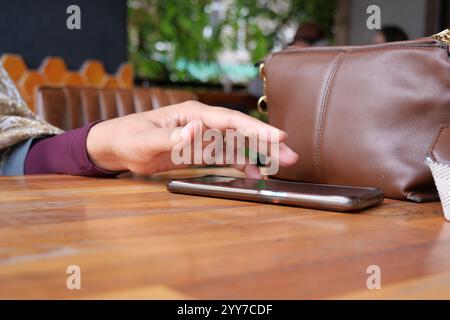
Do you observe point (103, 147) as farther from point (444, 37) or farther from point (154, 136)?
point (444, 37)

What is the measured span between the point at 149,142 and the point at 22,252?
13.5 inches

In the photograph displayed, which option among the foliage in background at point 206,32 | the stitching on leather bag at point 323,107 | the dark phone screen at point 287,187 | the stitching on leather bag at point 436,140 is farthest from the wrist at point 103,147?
the foliage in background at point 206,32

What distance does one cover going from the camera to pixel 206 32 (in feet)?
15.4

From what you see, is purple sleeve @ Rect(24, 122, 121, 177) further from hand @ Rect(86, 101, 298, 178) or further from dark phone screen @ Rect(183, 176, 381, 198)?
dark phone screen @ Rect(183, 176, 381, 198)

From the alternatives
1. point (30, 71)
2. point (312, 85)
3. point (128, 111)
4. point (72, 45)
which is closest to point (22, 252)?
point (312, 85)

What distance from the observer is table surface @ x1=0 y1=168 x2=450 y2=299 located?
30cm

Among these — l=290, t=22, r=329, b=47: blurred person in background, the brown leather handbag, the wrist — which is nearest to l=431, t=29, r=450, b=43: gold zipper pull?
the brown leather handbag

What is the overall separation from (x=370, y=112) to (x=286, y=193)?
0.62ft

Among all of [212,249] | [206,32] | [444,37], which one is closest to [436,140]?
[444,37]

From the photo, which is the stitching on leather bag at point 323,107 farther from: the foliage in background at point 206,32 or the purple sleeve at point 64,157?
the foliage in background at point 206,32

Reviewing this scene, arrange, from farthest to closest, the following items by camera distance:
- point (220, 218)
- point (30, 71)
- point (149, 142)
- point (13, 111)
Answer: point (30, 71)
point (13, 111)
point (149, 142)
point (220, 218)

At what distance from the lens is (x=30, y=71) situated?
9.06 ft

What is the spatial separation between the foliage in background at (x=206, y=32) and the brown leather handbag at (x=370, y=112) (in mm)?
3758
